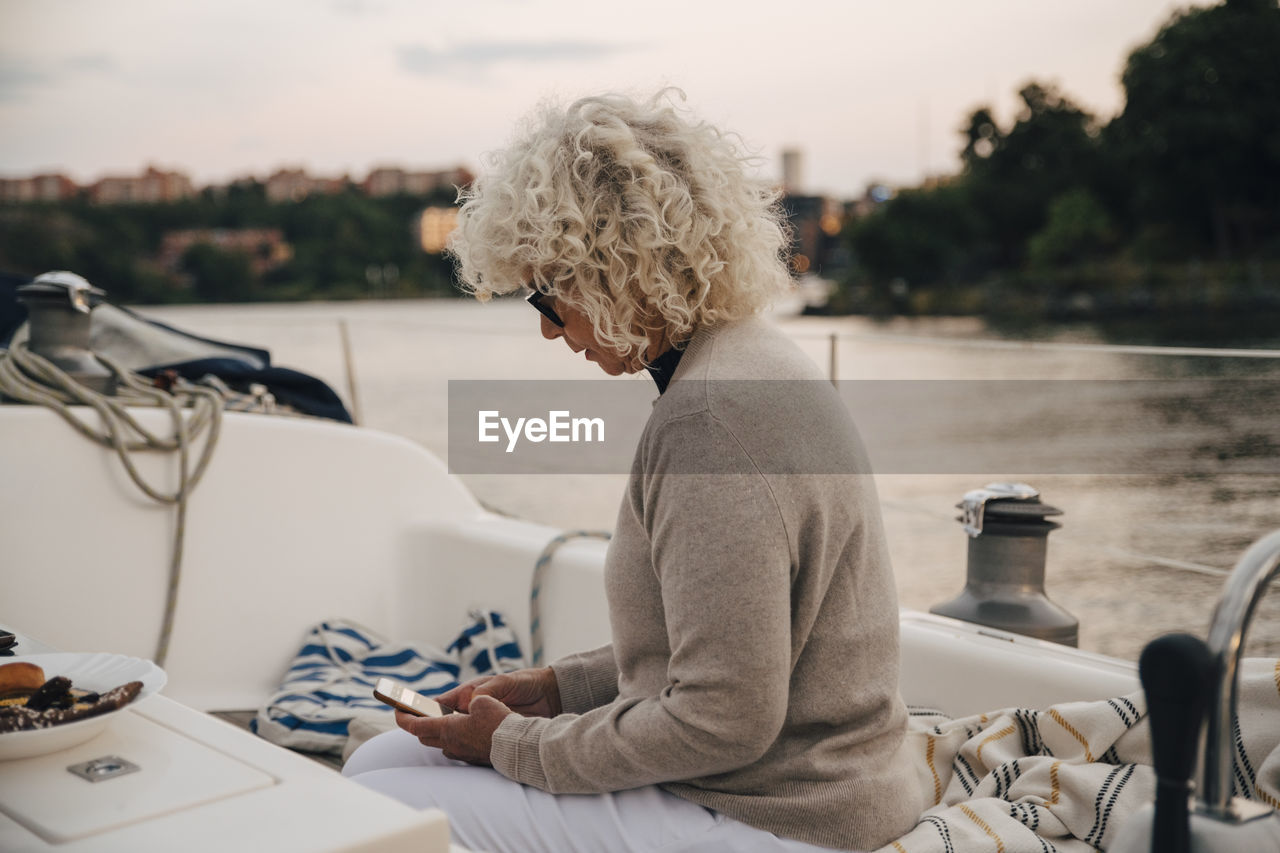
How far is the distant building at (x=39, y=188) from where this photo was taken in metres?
2.87

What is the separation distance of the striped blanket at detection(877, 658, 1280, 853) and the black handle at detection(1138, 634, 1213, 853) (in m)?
0.40

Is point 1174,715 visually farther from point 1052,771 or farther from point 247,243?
point 247,243

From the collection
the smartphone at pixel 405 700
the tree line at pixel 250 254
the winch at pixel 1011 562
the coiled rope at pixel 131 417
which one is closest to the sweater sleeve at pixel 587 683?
the smartphone at pixel 405 700

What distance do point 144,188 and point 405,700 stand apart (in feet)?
12.3

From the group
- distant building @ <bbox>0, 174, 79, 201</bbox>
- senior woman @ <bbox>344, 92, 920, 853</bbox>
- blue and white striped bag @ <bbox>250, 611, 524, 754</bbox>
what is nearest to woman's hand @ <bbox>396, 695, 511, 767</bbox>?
senior woman @ <bbox>344, 92, 920, 853</bbox>

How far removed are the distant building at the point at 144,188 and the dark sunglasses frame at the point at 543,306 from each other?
304 centimetres

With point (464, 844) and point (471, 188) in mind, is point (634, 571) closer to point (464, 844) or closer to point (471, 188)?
point (464, 844)

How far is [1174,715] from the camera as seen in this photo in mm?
610

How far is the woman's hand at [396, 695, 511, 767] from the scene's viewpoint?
1.08 metres

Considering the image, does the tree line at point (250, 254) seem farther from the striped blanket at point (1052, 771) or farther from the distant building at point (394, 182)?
the striped blanket at point (1052, 771)

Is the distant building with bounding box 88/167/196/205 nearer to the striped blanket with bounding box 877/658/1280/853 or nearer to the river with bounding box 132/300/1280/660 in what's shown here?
the river with bounding box 132/300/1280/660

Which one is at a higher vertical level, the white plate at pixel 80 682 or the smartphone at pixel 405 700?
the white plate at pixel 80 682

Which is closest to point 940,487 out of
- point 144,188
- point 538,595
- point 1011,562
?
point 144,188

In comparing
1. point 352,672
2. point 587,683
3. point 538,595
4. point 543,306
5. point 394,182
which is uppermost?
point 394,182
